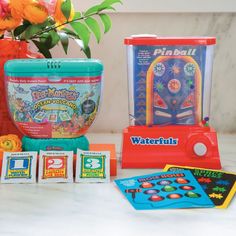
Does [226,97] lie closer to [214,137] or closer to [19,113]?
[214,137]

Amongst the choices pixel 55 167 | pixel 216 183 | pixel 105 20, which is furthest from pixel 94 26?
pixel 216 183

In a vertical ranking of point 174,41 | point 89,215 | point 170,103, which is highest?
point 174,41

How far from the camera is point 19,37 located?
3.48 feet

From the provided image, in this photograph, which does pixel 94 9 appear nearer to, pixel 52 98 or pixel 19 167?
pixel 52 98

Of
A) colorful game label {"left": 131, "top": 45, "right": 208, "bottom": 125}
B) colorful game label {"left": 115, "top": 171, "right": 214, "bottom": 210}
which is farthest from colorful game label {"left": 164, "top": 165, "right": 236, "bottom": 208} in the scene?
colorful game label {"left": 131, "top": 45, "right": 208, "bottom": 125}

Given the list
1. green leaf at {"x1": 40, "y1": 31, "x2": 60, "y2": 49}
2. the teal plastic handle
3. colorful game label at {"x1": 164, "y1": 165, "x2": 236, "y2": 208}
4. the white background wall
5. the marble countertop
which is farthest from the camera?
the white background wall

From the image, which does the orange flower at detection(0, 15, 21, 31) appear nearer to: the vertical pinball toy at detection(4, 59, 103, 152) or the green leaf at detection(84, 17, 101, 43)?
the vertical pinball toy at detection(4, 59, 103, 152)

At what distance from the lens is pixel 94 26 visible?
45.0 inches

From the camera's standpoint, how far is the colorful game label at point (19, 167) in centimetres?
92

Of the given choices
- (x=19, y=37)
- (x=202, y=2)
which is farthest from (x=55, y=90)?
(x=202, y=2)

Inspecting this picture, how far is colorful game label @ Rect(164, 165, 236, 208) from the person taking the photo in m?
0.83

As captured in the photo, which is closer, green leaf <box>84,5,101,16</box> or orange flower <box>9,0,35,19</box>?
orange flower <box>9,0,35,19</box>

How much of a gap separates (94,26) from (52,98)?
0.85 ft

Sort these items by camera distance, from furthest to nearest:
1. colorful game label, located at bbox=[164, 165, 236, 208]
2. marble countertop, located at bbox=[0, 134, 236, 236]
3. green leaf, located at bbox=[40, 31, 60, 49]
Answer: green leaf, located at bbox=[40, 31, 60, 49]
colorful game label, located at bbox=[164, 165, 236, 208]
marble countertop, located at bbox=[0, 134, 236, 236]
